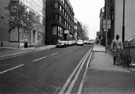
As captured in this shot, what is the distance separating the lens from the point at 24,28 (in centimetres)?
3697

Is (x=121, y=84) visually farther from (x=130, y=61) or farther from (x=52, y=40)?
(x=52, y=40)

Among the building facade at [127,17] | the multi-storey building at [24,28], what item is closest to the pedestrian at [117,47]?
the multi-storey building at [24,28]

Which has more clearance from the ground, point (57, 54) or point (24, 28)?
point (24, 28)

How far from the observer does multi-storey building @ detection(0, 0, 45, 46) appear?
126 feet

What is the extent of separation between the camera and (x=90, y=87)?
682 cm

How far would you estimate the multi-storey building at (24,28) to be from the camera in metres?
38.4

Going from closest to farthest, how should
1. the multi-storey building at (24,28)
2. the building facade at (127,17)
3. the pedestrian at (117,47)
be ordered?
the pedestrian at (117,47) → the building facade at (127,17) → the multi-storey building at (24,28)

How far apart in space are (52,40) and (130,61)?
54759mm

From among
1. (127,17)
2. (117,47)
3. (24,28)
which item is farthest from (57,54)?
(127,17)

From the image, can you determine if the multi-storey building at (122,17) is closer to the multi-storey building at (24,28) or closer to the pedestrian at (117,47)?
the multi-storey building at (24,28)

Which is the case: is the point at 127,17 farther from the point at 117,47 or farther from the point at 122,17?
the point at 117,47

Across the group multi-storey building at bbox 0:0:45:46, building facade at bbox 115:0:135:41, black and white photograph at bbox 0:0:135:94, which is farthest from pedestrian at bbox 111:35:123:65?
building facade at bbox 115:0:135:41

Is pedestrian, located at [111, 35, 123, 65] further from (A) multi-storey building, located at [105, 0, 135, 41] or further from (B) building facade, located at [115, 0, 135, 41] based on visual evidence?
(B) building facade, located at [115, 0, 135, 41]

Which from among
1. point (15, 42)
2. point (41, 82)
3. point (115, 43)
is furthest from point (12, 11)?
point (41, 82)
